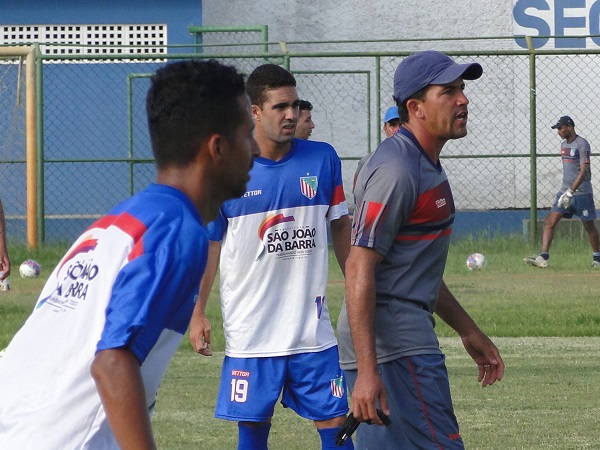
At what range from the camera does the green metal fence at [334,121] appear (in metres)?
19.9

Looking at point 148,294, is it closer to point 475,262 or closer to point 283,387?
point 283,387

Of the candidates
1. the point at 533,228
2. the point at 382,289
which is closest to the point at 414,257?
the point at 382,289

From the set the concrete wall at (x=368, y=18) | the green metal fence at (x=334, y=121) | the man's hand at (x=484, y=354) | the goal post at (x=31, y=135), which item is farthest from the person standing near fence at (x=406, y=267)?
the concrete wall at (x=368, y=18)

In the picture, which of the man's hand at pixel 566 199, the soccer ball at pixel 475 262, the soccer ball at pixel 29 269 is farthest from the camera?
the man's hand at pixel 566 199

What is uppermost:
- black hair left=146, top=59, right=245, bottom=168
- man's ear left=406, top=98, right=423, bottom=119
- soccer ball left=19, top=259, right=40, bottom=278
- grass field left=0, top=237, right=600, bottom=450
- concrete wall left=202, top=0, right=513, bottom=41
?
concrete wall left=202, top=0, right=513, bottom=41

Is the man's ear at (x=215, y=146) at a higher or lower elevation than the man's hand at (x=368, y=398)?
higher

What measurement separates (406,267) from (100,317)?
206 cm

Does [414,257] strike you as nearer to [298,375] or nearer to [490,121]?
[298,375]

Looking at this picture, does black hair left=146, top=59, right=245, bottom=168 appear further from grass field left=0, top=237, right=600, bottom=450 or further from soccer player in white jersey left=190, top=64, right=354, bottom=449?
grass field left=0, top=237, right=600, bottom=450

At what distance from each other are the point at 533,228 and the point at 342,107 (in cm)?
489

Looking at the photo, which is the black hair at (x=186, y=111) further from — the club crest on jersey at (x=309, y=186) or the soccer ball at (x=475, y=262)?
the soccer ball at (x=475, y=262)

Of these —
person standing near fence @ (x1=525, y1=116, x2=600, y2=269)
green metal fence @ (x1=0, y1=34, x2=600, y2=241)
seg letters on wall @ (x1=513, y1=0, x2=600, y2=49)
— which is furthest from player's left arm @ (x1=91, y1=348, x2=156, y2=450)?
seg letters on wall @ (x1=513, y1=0, x2=600, y2=49)

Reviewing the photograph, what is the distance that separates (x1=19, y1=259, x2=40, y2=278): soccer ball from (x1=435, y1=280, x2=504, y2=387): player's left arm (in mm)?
11483

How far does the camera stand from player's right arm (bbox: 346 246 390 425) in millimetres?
4301
